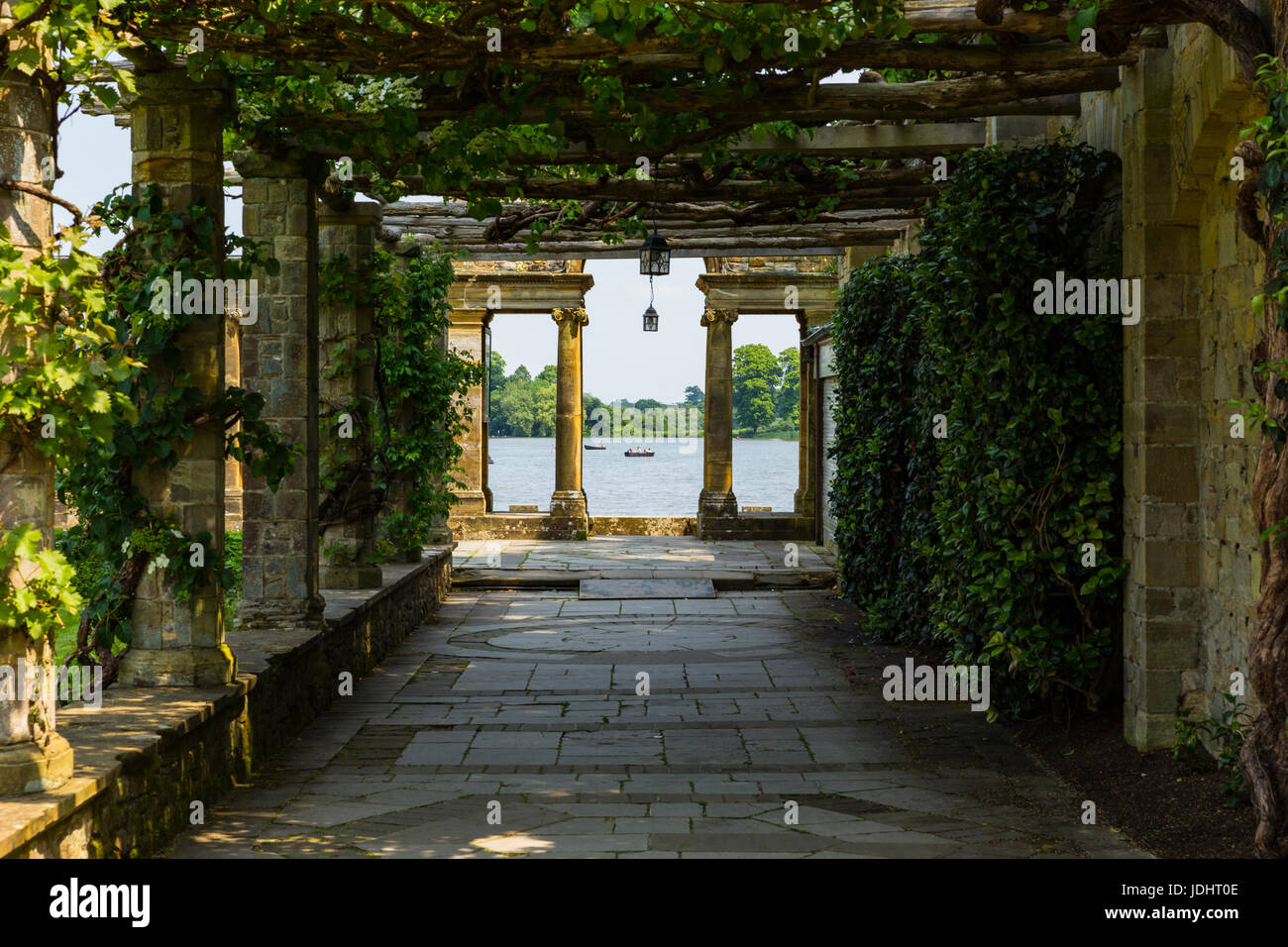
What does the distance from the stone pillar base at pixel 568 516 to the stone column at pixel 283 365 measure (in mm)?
10389

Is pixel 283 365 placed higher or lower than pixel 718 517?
higher

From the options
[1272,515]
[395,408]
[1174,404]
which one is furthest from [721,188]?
[1272,515]

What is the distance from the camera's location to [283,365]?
27.4 feet

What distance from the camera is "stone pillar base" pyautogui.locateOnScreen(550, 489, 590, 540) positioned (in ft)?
61.8

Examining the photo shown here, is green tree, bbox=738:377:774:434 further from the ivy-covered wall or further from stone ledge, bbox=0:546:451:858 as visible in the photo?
the ivy-covered wall

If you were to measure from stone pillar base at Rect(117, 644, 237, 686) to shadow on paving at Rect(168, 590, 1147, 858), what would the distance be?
54 cm

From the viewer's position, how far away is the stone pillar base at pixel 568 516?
1883 centimetres

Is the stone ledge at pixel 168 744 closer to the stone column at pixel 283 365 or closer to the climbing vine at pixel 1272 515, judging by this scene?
the stone column at pixel 283 365

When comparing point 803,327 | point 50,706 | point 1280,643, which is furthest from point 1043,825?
point 803,327

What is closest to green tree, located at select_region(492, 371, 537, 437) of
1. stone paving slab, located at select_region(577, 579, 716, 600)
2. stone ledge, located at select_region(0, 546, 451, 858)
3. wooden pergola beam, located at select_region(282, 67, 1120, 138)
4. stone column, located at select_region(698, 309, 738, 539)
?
stone column, located at select_region(698, 309, 738, 539)

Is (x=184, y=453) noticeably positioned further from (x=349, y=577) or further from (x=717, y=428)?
(x=717, y=428)

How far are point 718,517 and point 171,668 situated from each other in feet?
42.9

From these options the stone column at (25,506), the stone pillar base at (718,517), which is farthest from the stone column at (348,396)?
the stone pillar base at (718,517)

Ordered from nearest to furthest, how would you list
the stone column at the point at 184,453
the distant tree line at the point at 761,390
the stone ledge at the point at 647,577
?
the stone column at the point at 184,453
the stone ledge at the point at 647,577
the distant tree line at the point at 761,390
